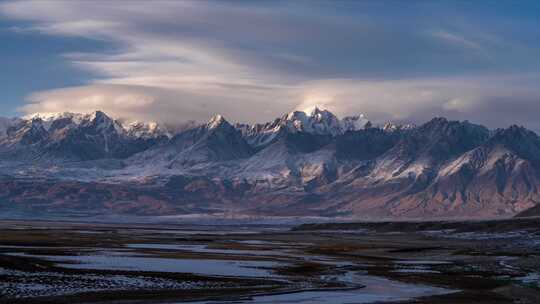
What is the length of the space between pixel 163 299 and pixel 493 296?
22.0 m

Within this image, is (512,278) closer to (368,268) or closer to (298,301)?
(368,268)

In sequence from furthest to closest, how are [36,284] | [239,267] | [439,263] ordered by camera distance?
1. [439,263]
2. [239,267]
3. [36,284]

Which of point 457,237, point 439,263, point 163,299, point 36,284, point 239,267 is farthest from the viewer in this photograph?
point 457,237

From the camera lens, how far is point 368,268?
87375 millimetres

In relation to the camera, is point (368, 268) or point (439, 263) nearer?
point (368, 268)

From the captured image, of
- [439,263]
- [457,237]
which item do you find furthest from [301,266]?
[457,237]

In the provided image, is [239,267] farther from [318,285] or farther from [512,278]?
[512,278]

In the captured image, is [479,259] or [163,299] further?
[479,259]

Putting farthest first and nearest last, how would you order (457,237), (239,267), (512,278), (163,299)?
(457,237) < (239,267) < (512,278) < (163,299)

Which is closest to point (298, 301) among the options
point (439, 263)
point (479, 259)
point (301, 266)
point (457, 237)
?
point (301, 266)

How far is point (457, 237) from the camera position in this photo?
17662cm

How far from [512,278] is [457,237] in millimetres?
Answer: 103505

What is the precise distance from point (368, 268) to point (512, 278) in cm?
1647

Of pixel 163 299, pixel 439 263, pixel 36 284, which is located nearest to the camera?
pixel 163 299
